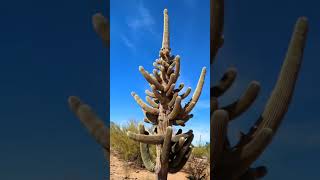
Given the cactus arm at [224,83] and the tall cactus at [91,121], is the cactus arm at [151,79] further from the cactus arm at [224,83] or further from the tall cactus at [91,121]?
the tall cactus at [91,121]

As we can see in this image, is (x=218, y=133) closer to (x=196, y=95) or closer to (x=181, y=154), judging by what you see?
(x=181, y=154)

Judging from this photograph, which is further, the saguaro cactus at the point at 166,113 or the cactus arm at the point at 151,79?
the cactus arm at the point at 151,79

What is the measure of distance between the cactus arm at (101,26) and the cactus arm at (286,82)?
9.04 feet

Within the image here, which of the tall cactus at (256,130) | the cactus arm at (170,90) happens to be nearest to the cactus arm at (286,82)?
the tall cactus at (256,130)

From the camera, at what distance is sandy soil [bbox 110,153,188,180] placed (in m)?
11.8

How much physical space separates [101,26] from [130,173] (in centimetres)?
566

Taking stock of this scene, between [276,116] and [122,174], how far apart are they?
21.3ft

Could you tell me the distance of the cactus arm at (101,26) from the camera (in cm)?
738

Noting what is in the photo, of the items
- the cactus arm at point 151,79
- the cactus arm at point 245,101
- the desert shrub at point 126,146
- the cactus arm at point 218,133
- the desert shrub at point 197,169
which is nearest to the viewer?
the cactus arm at point 218,133

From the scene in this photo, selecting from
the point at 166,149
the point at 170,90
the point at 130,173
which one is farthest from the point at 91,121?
the point at 130,173

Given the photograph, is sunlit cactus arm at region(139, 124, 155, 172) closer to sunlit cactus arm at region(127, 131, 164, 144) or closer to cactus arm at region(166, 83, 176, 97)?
sunlit cactus arm at region(127, 131, 164, 144)

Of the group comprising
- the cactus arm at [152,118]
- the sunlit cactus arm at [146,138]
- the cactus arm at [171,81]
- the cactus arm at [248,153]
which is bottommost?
the cactus arm at [248,153]

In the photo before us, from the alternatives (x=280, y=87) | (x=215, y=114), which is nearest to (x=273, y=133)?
(x=280, y=87)

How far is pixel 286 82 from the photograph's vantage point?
6.33m
